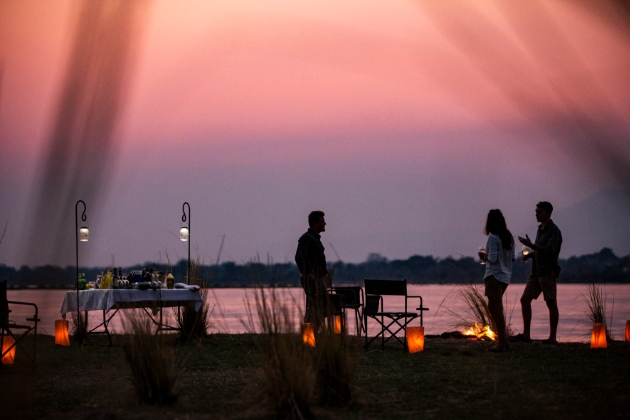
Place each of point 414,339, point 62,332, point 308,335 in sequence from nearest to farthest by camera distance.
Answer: point 308,335 → point 414,339 → point 62,332

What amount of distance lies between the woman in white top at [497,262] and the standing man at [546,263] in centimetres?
56

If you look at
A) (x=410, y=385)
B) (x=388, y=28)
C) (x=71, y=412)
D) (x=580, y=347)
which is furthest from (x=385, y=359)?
(x=388, y=28)

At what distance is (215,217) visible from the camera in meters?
4.48

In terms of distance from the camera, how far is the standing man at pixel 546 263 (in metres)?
7.75

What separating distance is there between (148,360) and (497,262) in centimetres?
400

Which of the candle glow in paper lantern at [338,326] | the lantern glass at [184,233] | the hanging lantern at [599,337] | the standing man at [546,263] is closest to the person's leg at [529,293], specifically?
the standing man at [546,263]

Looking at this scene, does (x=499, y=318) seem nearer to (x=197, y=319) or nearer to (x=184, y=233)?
A: (x=197, y=319)

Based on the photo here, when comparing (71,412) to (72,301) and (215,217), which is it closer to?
(215,217)

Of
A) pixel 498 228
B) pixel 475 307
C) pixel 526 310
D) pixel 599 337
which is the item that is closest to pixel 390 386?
pixel 498 228

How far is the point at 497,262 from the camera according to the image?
7.16m

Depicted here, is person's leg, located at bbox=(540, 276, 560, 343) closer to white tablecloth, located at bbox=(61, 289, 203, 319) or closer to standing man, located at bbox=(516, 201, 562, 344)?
standing man, located at bbox=(516, 201, 562, 344)

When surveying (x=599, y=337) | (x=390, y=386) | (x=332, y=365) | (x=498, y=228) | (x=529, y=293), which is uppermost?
(x=498, y=228)

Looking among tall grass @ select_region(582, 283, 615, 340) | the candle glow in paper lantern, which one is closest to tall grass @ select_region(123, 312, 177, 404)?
the candle glow in paper lantern

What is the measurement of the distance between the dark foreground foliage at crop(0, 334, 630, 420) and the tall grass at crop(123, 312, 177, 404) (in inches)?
3.2
